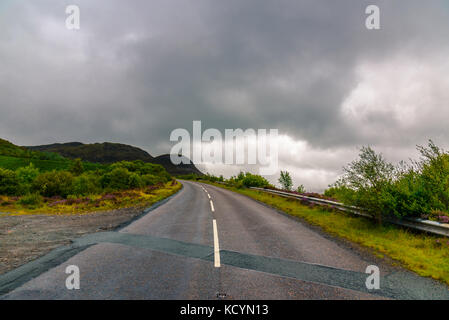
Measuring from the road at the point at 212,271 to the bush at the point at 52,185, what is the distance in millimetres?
15713

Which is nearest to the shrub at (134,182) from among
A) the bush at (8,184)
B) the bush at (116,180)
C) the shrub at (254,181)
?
the bush at (116,180)

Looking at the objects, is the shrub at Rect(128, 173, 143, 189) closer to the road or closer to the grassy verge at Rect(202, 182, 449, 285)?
the road

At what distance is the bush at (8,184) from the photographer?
63.0 feet

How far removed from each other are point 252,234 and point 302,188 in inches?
735

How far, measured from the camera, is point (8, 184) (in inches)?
767

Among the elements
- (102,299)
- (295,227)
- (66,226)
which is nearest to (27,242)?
(66,226)

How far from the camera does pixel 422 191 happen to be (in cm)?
724

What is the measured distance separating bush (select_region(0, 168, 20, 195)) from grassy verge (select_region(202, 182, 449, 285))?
994 inches

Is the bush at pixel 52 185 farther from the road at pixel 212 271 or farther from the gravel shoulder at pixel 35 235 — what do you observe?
the road at pixel 212 271

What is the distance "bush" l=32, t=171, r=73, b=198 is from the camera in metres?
18.8

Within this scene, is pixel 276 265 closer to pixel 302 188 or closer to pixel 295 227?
pixel 295 227

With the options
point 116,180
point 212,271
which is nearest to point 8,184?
point 116,180

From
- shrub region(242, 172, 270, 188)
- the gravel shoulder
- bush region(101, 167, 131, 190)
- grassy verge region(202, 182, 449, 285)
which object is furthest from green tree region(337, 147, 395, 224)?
bush region(101, 167, 131, 190)

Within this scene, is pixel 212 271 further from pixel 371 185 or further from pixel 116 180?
pixel 116 180
